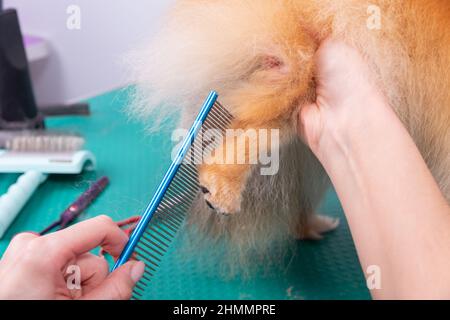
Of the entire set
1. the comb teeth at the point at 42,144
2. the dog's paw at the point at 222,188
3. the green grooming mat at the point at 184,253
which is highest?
the dog's paw at the point at 222,188

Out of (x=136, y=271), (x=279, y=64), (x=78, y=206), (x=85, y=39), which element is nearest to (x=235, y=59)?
(x=279, y=64)

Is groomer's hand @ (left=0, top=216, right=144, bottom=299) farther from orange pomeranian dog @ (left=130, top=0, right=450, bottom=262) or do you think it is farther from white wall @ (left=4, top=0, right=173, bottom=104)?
white wall @ (left=4, top=0, right=173, bottom=104)

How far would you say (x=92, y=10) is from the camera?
2.63ft

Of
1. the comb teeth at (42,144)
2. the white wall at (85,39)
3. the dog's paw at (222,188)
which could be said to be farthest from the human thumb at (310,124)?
the comb teeth at (42,144)

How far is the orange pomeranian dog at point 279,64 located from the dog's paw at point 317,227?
25 cm

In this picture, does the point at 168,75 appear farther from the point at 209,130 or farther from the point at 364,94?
the point at 364,94

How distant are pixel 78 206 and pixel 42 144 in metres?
0.35

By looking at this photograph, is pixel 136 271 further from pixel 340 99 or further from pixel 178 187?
pixel 340 99

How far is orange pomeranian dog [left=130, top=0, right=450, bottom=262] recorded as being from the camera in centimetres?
52

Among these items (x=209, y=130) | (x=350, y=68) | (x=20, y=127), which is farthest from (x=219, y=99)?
(x=20, y=127)

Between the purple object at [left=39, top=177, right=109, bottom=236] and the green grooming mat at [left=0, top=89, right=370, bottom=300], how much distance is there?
0.01 meters

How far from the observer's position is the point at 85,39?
1.05 meters

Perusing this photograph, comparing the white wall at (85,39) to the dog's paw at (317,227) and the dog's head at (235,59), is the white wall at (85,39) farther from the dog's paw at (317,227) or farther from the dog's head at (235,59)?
the dog's paw at (317,227)

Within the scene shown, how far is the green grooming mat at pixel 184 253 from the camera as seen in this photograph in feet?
2.27
